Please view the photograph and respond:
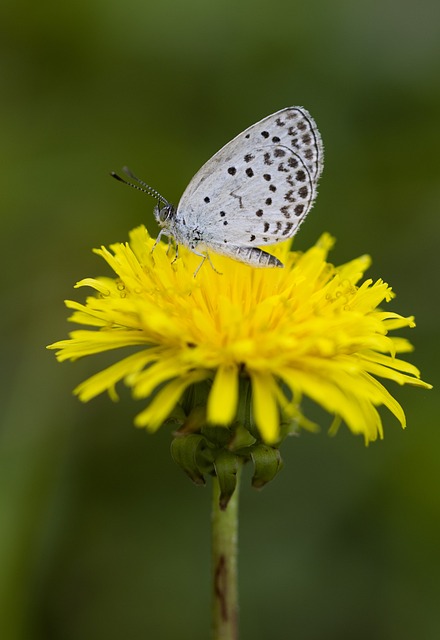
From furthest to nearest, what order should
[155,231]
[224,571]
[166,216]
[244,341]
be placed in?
[155,231] < [166,216] < [224,571] < [244,341]

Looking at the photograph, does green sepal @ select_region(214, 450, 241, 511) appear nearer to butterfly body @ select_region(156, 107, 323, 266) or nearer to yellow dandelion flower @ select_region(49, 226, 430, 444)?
yellow dandelion flower @ select_region(49, 226, 430, 444)

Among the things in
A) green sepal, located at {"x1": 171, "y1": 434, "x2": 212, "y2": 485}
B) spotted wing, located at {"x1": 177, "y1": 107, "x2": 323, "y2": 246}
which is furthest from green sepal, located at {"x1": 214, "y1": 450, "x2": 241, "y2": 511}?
spotted wing, located at {"x1": 177, "y1": 107, "x2": 323, "y2": 246}

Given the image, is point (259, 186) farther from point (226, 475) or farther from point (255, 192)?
point (226, 475)

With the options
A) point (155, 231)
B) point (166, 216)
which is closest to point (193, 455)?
point (166, 216)

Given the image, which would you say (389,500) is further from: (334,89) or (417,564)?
(334,89)

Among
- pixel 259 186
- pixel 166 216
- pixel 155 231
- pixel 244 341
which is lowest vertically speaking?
pixel 244 341

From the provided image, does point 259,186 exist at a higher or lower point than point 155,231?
lower

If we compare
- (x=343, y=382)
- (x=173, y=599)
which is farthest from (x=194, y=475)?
(x=173, y=599)
